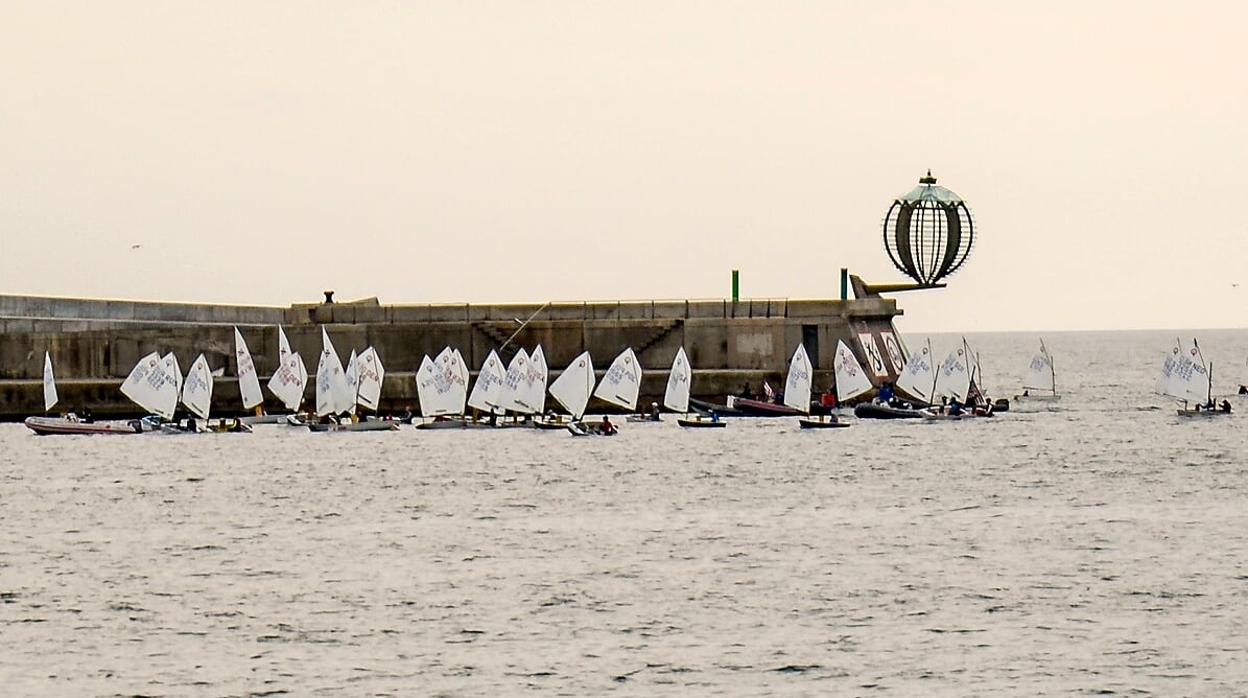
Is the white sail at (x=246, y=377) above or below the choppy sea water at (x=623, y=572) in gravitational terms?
above

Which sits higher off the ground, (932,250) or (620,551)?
(932,250)

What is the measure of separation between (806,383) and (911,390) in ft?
38.0

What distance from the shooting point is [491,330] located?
9394 cm

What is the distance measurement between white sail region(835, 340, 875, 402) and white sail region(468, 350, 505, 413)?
13.8 metres

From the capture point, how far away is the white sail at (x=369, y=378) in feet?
279

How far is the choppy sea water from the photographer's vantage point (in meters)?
33.0

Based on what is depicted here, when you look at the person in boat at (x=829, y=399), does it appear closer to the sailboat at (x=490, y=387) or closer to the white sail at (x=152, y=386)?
the sailboat at (x=490, y=387)

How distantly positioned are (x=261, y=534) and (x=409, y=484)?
1326 cm

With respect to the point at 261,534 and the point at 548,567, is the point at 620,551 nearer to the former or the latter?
the point at 548,567

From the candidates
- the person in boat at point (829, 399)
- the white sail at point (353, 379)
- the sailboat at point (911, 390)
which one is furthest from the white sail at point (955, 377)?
the white sail at point (353, 379)

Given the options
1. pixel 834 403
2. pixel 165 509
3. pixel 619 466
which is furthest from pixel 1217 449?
pixel 165 509

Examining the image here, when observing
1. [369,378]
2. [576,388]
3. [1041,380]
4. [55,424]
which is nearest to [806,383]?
[576,388]

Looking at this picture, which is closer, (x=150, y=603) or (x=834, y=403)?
(x=150, y=603)

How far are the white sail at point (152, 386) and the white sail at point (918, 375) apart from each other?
32.9 m
